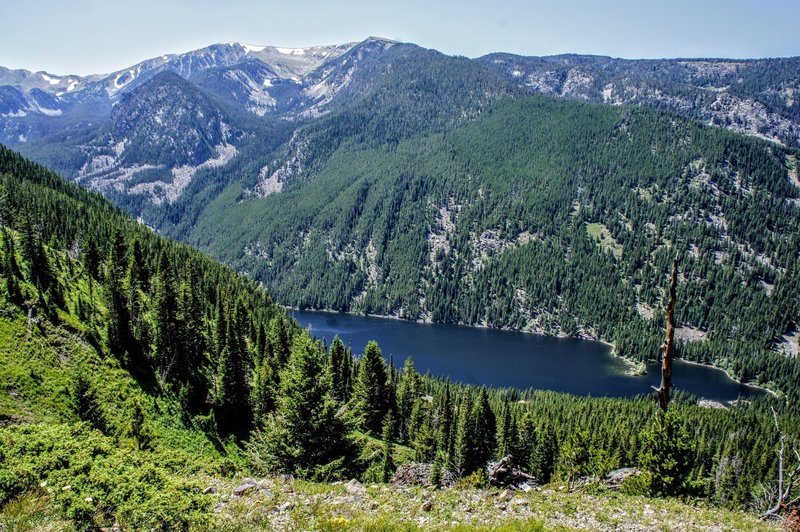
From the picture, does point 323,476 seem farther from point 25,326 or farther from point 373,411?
point 373,411

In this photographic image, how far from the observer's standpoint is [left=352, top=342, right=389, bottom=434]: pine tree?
275ft

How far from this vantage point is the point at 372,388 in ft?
279

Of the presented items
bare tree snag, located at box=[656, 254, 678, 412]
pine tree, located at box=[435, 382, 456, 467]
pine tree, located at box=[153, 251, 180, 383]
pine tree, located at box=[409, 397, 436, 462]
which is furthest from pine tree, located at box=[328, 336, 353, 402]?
bare tree snag, located at box=[656, 254, 678, 412]

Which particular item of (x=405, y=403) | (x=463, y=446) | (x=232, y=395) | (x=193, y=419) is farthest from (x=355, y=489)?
(x=405, y=403)

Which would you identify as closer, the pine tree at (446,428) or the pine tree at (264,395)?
the pine tree at (264,395)

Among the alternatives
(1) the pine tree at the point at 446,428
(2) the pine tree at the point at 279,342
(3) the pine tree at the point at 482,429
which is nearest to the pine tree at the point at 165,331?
(2) the pine tree at the point at 279,342

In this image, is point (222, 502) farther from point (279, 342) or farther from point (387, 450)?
point (279, 342)

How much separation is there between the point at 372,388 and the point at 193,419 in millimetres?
34194

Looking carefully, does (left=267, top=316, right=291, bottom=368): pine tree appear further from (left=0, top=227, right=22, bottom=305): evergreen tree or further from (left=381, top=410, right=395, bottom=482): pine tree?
(left=0, top=227, right=22, bottom=305): evergreen tree

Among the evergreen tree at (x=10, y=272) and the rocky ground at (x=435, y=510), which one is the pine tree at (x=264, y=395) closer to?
the evergreen tree at (x=10, y=272)

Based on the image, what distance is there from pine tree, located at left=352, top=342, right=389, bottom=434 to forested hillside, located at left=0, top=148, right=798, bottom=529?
0.37m

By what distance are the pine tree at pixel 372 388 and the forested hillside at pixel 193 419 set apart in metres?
0.37

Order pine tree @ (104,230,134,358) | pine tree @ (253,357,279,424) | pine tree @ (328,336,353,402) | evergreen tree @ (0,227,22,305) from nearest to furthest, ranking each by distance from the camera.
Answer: evergreen tree @ (0,227,22,305), pine tree @ (104,230,134,358), pine tree @ (253,357,279,424), pine tree @ (328,336,353,402)

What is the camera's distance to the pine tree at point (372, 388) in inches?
3305
